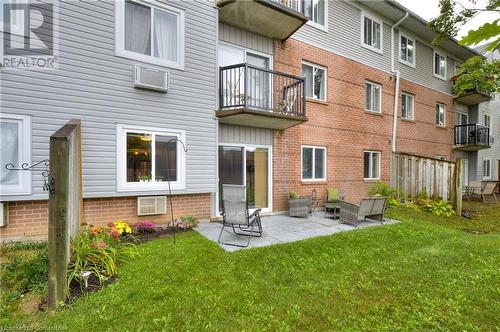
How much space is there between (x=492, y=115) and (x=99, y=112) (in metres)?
25.4

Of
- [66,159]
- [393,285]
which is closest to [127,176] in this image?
[66,159]

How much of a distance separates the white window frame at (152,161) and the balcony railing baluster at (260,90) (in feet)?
5.92

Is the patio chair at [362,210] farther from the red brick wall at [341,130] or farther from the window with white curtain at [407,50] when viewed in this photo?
the window with white curtain at [407,50]

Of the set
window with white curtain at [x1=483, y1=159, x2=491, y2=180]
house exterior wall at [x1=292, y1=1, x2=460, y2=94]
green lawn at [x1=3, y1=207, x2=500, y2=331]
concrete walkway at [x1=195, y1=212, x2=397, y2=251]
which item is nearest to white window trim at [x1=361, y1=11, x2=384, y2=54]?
house exterior wall at [x1=292, y1=1, x2=460, y2=94]

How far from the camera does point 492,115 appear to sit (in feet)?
63.1

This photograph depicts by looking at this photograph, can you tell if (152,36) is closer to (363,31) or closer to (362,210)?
(362,210)

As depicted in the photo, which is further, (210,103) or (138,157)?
(210,103)

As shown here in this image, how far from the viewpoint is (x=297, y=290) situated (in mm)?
3631

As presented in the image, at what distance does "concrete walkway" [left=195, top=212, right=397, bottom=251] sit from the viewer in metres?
5.81

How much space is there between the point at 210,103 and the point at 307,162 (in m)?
4.33

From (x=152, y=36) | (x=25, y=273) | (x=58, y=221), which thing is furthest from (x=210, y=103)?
(x=25, y=273)

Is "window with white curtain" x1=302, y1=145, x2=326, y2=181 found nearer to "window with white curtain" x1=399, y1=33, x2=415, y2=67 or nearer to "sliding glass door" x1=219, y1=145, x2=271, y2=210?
"sliding glass door" x1=219, y1=145, x2=271, y2=210

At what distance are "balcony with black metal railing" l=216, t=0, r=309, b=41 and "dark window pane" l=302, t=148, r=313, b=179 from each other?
403cm

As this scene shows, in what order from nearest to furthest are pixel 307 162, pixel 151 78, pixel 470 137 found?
pixel 151 78
pixel 307 162
pixel 470 137
